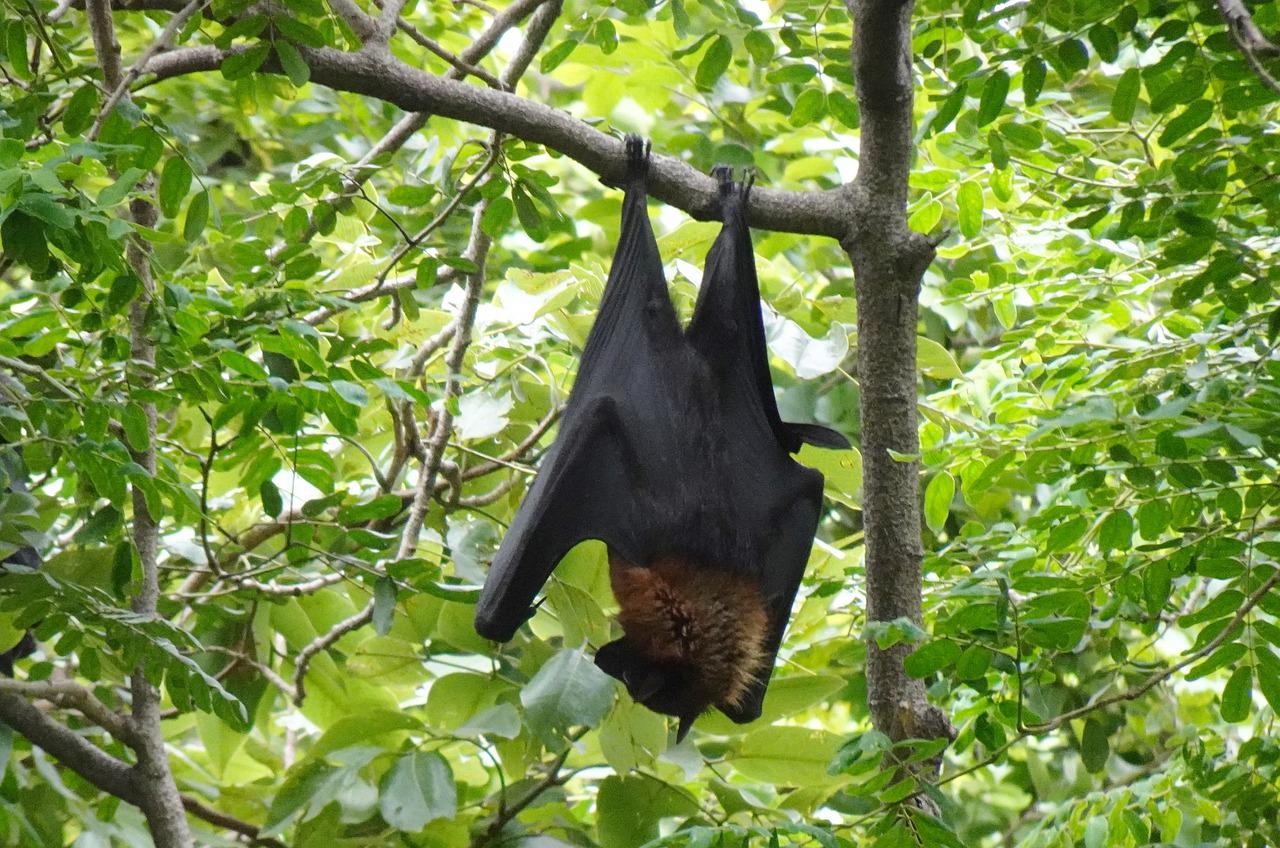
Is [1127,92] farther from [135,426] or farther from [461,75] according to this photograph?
[135,426]

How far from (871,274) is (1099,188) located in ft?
2.23

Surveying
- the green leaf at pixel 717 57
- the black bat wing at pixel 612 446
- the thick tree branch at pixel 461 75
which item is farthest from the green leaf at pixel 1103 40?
the thick tree branch at pixel 461 75

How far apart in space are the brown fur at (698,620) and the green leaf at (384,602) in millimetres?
880

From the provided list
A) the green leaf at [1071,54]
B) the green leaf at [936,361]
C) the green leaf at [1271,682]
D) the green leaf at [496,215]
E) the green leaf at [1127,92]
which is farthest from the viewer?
the green leaf at [936,361]

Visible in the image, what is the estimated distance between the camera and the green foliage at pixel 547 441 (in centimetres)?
317

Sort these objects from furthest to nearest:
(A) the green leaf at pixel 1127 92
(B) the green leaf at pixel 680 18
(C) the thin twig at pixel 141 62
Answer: (B) the green leaf at pixel 680 18, (A) the green leaf at pixel 1127 92, (C) the thin twig at pixel 141 62

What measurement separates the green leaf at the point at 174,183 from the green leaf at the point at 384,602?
1.25m

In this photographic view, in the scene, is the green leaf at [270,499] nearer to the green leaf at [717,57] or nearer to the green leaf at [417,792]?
the green leaf at [417,792]

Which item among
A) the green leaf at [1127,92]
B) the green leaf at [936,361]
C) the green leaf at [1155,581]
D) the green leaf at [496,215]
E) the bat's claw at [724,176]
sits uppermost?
the green leaf at [1127,92]

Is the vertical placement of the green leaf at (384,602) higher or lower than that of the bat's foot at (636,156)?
lower

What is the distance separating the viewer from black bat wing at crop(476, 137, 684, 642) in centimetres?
397

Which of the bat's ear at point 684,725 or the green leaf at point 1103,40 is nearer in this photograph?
the green leaf at point 1103,40

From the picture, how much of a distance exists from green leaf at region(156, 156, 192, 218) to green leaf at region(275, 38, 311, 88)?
571 mm

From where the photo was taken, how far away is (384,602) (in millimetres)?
3779
